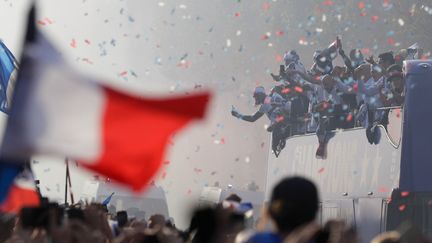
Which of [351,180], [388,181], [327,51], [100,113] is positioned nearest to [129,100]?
[100,113]

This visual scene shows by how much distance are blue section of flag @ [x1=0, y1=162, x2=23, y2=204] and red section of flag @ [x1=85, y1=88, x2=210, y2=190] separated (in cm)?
40

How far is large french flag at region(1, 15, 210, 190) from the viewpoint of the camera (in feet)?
17.6

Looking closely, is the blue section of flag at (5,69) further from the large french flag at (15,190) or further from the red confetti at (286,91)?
the red confetti at (286,91)

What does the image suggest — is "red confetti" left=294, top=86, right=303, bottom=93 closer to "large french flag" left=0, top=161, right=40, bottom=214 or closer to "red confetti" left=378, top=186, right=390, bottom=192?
"red confetti" left=378, top=186, right=390, bottom=192

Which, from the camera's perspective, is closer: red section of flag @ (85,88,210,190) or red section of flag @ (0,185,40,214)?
red section of flag @ (85,88,210,190)

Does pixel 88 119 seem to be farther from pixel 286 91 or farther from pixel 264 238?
pixel 286 91

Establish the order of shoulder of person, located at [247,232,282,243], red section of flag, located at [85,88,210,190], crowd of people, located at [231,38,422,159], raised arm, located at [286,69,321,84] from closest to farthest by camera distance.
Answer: shoulder of person, located at [247,232,282,243] < red section of flag, located at [85,88,210,190] < crowd of people, located at [231,38,422,159] < raised arm, located at [286,69,321,84]

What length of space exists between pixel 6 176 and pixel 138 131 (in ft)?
2.47

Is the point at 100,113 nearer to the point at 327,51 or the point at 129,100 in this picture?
the point at 129,100

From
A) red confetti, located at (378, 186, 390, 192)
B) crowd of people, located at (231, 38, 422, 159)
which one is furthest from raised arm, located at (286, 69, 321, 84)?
red confetti, located at (378, 186, 390, 192)

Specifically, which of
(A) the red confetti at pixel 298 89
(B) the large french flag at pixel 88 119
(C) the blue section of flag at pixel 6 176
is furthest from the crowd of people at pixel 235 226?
(A) the red confetti at pixel 298 89

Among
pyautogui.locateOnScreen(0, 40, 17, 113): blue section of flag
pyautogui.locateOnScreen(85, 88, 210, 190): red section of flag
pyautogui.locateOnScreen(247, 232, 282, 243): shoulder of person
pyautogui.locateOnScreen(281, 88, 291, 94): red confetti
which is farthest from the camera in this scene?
pyautogui.locateOnScreen(281, 88, 291, 94): red confetti

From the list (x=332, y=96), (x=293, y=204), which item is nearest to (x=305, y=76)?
(x=332, y=96)

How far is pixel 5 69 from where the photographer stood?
12.6 meters
